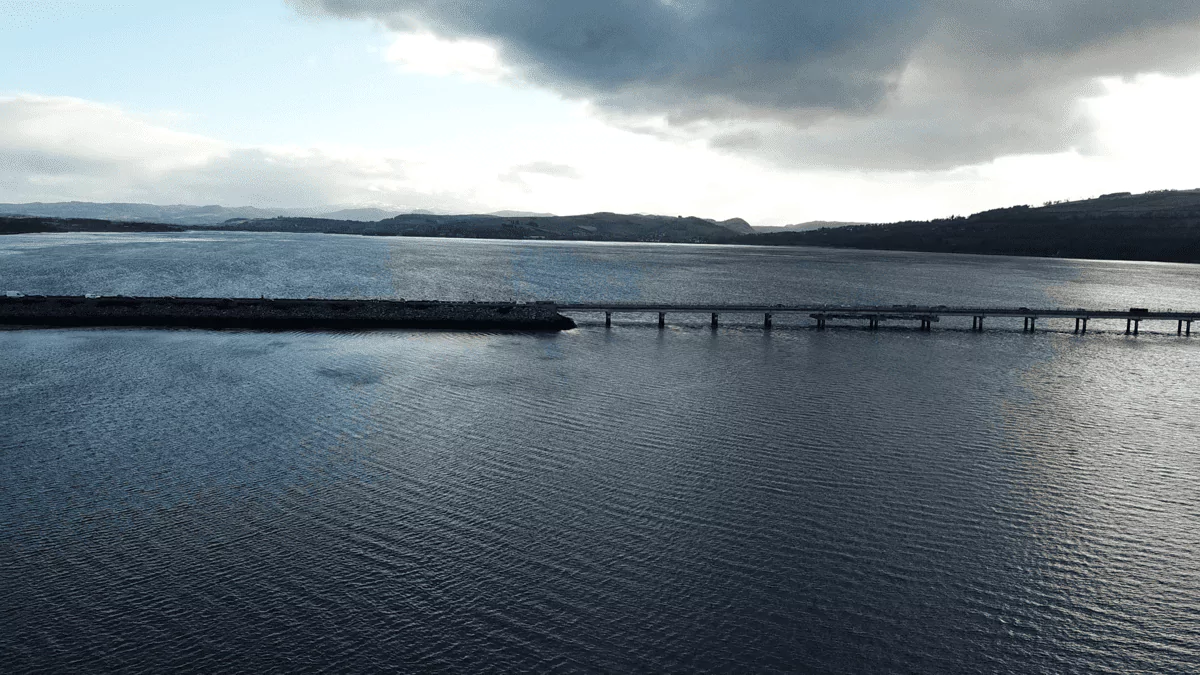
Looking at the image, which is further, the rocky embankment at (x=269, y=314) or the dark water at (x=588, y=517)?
the rocky embankment at (x=269, y=314)

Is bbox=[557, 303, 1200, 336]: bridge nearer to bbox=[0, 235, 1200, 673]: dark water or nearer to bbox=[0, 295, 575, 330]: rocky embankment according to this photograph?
bbox=[0, 295, 575, 330]: rocky embankment

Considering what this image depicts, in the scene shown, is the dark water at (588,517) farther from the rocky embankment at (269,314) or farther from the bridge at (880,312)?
the bridge at (880,312)

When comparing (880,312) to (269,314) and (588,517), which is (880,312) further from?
(588,517)

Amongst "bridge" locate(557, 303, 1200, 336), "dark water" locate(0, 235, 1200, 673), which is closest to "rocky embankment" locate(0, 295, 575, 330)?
"bridge" locate(557, 303, 1200, 336)

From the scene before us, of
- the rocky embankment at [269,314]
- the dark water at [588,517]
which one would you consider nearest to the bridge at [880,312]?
the rocky embankment at [269,314]

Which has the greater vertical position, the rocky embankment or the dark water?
the rocky embankment

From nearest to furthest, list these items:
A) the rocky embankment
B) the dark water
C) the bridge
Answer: the dark water < the rocky embankment < the bridge
